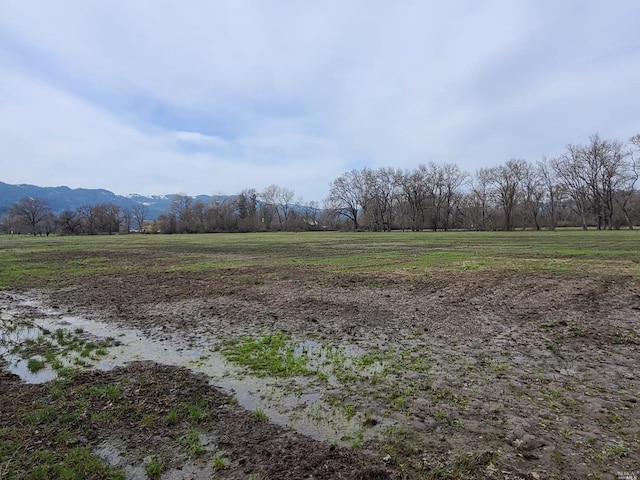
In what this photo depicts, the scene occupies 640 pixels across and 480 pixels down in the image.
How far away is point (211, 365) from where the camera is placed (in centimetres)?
663

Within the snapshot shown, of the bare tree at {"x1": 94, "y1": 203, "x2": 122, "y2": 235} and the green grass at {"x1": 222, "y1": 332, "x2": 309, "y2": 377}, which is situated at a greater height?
the bare tree at {"x1": 94, "y1": 203, "x2": 122, "y2": 235}

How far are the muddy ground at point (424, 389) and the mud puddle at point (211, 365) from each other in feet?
0.33

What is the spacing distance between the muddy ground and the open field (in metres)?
0.03

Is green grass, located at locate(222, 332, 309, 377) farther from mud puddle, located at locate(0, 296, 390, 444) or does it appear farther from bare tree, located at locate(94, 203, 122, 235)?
bare tree, located at locate(94, 203, 122, 235)

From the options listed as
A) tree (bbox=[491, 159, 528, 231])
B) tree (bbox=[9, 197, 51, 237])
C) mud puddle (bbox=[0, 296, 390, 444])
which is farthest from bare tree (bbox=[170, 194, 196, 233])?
mud puddle (bbox=[0, 296, 390, 444])

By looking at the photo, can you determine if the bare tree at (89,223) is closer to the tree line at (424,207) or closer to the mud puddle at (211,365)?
the tree line at (424,207)

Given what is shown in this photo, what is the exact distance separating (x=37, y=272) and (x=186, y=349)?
685 inches

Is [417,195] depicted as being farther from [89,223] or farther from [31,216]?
[31,216]

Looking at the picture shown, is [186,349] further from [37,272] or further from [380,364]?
[37,272]

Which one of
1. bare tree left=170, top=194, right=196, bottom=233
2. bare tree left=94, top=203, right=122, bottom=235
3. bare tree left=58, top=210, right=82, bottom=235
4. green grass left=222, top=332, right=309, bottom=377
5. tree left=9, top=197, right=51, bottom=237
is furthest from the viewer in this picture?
tree left=9, top=197, right=51, bottom=237

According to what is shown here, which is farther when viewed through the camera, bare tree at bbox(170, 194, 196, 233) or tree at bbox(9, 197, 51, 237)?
tree at bbox(9, 197, 51, 237)

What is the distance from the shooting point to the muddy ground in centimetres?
370

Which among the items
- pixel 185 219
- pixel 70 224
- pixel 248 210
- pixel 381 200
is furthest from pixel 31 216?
pixel 381 200

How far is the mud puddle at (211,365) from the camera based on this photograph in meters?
4.57
